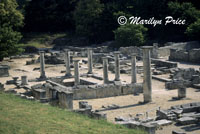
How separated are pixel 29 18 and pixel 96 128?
199ft

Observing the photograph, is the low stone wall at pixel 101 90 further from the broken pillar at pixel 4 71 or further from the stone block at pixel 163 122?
the broken pillar at pixel 4 71

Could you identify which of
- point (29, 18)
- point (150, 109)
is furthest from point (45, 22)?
point (150, 109)

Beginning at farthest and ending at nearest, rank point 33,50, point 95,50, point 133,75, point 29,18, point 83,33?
point 29,18 → point 83,33 → point 33,50 → point 95,50 → point 133,75

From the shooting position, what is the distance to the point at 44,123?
16.2 meters

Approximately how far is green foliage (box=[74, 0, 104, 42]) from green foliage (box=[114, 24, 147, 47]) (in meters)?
10.0

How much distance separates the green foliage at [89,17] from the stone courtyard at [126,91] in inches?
701

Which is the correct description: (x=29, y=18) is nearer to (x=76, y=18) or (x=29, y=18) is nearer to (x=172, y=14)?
(x=76, y=18)

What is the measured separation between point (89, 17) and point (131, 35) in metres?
12.3

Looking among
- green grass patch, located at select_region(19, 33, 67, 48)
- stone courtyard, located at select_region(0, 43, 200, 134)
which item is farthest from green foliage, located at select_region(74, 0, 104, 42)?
stone courtyard, located at select_region(0, 43, 200, 134)

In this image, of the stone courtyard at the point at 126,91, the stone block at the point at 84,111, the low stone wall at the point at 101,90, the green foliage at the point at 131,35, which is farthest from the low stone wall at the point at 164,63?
the stone block at the point at 84,111

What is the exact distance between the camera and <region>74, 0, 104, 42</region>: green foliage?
6569cm

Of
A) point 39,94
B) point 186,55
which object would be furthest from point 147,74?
point 186,55

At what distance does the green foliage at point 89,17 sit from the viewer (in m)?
65.7

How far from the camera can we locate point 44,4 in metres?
74.9
